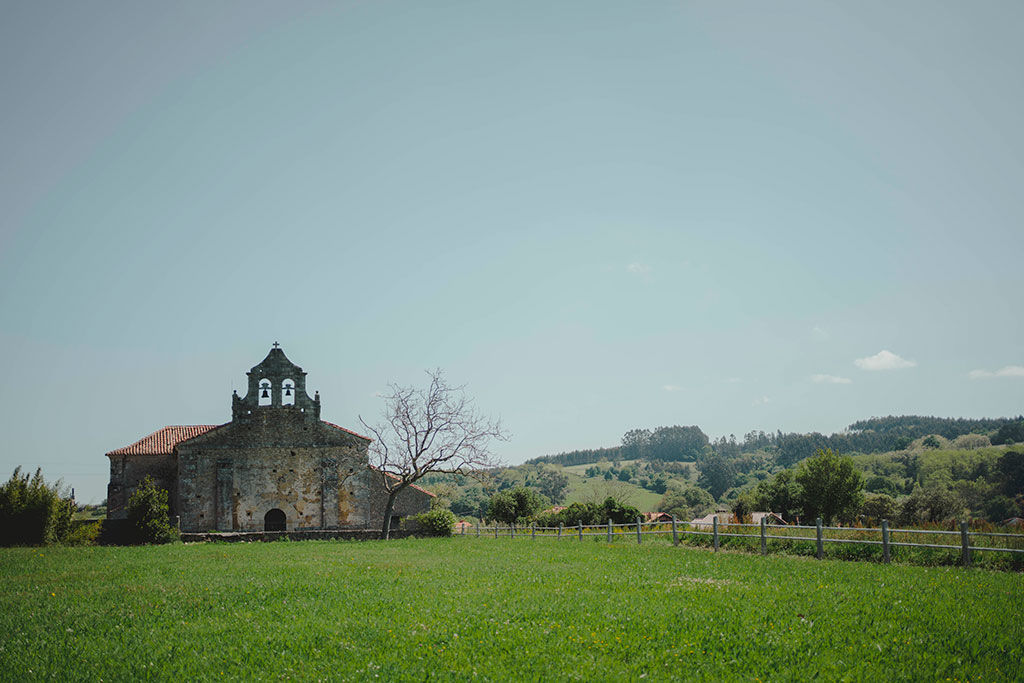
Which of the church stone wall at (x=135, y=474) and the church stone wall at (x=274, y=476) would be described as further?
the church stone wall at (x=135, y=474)

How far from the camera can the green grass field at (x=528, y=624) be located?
392 inches

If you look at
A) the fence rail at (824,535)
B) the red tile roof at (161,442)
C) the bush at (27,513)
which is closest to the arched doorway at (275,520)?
the red tile roof at (161,442)

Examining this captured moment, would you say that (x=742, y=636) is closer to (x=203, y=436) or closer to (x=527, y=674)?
(x=527, y=674)

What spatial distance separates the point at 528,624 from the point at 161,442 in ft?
143

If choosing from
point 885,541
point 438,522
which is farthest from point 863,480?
point 885,541

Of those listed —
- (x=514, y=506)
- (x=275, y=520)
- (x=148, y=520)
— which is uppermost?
(x=148, y=520)

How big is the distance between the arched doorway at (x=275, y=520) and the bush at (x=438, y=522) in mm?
10160

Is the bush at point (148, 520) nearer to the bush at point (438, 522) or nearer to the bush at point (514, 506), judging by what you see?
Result: the bush at point (438, 522)

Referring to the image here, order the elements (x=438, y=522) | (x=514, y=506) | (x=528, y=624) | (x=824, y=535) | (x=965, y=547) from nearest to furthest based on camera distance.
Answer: (x=528, y=624)
(x=965, y=547)
(x=824, y=535)
(x=438, y=522)
(x=514, y=506)

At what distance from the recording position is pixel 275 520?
42188 millimetres

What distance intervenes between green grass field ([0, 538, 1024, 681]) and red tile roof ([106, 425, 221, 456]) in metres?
29.6

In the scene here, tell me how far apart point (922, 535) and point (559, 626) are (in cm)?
1320

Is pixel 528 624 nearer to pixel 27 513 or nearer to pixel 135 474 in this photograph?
pixel 27 513

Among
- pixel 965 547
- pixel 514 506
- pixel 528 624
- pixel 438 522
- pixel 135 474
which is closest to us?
pixel 528 624
